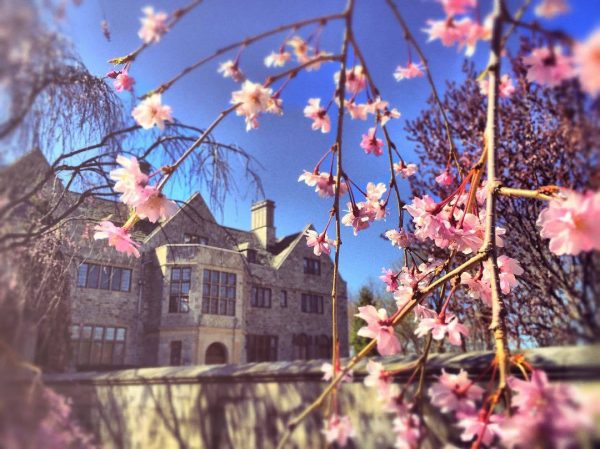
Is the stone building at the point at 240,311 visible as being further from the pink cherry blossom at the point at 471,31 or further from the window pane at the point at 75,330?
the pink cherry blossom at the point at 471,31

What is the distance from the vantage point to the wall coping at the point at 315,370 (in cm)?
71

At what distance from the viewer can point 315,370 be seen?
4.66 ft

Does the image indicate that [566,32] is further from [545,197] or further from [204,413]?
[204,413]

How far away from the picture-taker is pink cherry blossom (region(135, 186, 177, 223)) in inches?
41.8

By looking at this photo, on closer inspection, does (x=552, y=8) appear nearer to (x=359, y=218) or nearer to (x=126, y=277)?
(x=359, y=218)

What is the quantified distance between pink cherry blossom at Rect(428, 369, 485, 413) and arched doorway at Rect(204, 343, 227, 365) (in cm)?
914

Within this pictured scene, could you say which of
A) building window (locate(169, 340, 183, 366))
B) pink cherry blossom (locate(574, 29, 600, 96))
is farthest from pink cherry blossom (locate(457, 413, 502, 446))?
building window (locate(169, 340, 183, 366))

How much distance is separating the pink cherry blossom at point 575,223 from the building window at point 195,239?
180cm

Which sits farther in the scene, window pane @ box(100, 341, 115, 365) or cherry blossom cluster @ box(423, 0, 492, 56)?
window pane @ box(100, 341, 115, 365)

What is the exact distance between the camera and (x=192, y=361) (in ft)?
29.9

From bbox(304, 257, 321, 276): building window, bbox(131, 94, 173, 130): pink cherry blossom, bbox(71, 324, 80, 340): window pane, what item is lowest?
bbox(71, 324, 80, 340): window pane

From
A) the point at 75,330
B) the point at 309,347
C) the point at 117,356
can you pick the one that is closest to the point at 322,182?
the point at 75,330

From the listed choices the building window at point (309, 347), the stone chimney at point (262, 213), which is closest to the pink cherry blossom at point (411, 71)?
the stone chimney at point (262, 213)

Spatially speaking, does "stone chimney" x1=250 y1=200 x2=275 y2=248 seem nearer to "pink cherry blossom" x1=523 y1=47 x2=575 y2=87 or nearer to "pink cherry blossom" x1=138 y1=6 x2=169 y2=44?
"pink cherry blossom" x1=138 y1=6 x2=169 y2=44
